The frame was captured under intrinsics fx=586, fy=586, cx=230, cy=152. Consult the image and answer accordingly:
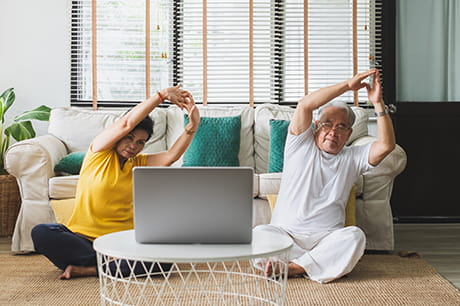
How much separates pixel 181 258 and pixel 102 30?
3484mm

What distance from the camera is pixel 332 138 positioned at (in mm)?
2904

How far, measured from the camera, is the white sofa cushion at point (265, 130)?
3975 millimetres

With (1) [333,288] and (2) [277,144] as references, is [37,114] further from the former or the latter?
(1) [333,288]

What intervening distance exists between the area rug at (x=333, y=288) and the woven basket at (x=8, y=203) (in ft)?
2.73

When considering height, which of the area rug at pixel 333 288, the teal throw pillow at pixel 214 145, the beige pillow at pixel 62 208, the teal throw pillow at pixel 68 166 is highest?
the teal throw pillow at pixel 214 145

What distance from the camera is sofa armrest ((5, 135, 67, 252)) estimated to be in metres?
3.36

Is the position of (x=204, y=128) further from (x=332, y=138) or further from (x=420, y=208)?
(x=420, y=208)

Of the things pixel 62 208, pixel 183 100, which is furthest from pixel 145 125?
pixel 62 208

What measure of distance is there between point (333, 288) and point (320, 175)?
0.57m

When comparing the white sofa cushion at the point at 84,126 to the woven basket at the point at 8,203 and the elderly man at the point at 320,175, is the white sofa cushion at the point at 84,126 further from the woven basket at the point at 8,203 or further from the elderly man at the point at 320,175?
the elderly man at the point at 320,175

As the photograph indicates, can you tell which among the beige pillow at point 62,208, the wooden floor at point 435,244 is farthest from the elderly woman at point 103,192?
the wooden floor at point 435,244

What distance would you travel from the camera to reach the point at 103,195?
269cm

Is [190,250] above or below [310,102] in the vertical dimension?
below

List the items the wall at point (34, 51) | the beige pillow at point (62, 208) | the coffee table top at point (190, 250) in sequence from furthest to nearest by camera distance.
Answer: the wall at point (34, 51)
the beige pillow at point (62, 208)
the coffee table top at point (190, 250)
